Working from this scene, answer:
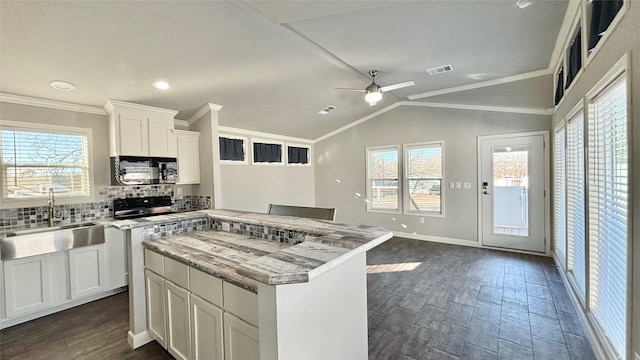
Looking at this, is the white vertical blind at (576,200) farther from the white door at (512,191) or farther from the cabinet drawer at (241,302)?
the cabinet drawer at (241,302)

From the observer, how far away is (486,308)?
266 centimetres

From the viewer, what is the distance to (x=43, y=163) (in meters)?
3.04

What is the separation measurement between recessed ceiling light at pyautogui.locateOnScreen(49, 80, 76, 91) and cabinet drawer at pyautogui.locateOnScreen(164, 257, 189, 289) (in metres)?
2.34

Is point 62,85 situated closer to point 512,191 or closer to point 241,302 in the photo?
point 241,302

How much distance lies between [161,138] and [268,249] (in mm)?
2875

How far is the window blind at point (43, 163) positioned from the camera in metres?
2.84

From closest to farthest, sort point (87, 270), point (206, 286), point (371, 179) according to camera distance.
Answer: point (206, 286) < point (87, 270) < point (371, 179)

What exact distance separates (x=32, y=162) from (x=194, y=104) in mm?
1901

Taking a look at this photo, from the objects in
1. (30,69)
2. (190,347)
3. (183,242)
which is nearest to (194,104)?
(30,69)

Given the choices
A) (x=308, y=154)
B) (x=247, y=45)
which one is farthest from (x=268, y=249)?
(x=308, y=154)

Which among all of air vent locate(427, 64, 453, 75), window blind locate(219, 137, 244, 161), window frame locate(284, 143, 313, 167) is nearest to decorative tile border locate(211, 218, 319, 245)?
window blind locate(219, 137, 244, 161)

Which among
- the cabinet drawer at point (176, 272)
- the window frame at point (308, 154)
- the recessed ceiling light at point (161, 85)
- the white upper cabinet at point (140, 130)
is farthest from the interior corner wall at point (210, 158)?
the window frame at point (308, 154)

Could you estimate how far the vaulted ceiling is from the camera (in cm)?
201

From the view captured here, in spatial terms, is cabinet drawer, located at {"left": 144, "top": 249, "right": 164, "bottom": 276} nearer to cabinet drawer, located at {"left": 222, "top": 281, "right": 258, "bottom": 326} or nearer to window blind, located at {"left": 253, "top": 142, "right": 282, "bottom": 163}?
cabinet drawer, located at {"left": 222, "top": 281, "right": 258, "bottom": 326}
